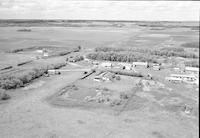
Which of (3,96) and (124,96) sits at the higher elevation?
(3,96)

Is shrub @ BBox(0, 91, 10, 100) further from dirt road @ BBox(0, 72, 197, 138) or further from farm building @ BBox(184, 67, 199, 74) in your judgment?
farm building @ BBox(184, 67, 199, 74)

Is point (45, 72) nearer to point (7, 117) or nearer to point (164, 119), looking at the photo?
point (7, 117)

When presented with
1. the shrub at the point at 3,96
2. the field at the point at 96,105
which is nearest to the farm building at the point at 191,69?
the field at the point at 96,105

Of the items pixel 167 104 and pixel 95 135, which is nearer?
pixel 95 135

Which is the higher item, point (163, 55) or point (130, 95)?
point (163, 55)

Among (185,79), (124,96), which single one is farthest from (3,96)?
(185,79)

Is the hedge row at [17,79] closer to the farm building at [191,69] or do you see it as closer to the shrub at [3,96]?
the shrub at [3,96]

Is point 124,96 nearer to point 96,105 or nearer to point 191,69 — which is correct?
point 96,105

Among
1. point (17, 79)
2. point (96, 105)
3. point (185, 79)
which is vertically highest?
point (17, 79)

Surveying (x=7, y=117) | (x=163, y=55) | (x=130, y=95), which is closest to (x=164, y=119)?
(x=130, y=95)
